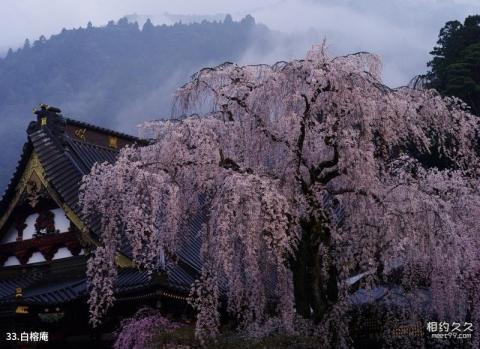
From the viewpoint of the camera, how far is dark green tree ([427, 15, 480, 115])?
78.0ft

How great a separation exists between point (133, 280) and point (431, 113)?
674 centimetres

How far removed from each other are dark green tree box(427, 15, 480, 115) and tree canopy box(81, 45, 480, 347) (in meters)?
14.0

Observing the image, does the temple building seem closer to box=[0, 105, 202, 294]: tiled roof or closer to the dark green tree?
box=[0, 105, 202, 294]: tiled roof

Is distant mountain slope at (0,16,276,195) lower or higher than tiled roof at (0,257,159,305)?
higher

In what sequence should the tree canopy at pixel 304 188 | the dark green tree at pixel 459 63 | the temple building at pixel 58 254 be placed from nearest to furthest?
the tree canopy at pixel 304 188 → the temple building at pixel 58 254 → the dark green tree at pixel 459 63

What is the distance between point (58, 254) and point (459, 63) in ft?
60.0

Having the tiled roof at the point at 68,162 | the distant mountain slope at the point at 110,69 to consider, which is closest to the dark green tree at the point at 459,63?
the tiled roof at the point at 68,162

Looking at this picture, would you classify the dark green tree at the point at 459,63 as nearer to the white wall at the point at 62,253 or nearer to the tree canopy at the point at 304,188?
the tree canopy at the point at 304,188

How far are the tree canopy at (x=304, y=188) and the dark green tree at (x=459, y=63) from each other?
45.8ft

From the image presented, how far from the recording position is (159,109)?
284 feet

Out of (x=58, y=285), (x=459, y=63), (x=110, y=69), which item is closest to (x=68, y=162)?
(x=58, y=285)

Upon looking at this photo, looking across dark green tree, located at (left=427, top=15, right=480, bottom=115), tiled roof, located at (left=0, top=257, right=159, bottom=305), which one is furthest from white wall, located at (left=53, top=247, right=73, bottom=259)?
dark green tree, located at (left=427, top=15, right=480, bottom=115)

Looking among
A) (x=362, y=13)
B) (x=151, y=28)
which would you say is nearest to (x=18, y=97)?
(x=151, y=28)

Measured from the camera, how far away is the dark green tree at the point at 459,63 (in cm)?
2378
